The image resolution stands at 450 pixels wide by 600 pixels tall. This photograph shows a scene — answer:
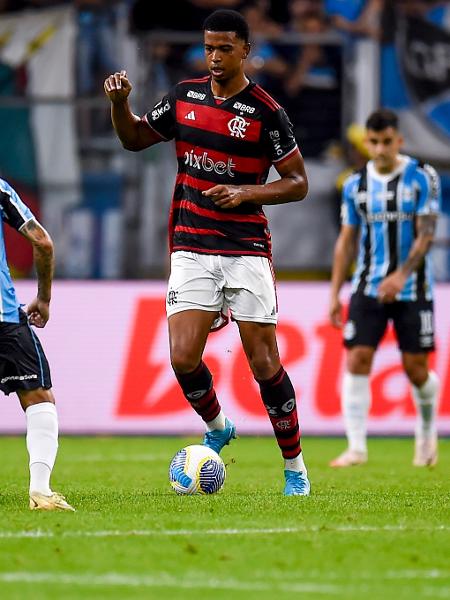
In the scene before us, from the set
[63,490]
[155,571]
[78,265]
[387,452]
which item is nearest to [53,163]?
[78,265]

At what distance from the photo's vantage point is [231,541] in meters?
5.75

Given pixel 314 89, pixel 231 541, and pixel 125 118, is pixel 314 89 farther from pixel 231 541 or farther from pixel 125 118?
pixel 231 541

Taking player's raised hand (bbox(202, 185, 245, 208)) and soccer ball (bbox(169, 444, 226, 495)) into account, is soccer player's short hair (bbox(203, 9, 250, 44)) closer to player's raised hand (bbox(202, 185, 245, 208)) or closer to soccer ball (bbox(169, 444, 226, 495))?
player's raised hand (bbox(202, 185, 245, 208))

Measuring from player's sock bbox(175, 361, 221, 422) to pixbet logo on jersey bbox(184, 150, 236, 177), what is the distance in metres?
1.08

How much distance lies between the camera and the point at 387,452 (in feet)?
39.3

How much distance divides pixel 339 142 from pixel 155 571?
12317 mm

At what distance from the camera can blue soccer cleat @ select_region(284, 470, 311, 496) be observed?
7.62m

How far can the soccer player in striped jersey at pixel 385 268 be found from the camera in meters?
10.5

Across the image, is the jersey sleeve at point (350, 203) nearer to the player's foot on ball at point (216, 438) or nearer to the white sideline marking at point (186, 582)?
the player's foot on ball at point (216, 438)

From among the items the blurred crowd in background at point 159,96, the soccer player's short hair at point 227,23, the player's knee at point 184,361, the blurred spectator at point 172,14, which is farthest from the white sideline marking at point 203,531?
the blurred spectator at point 172,14

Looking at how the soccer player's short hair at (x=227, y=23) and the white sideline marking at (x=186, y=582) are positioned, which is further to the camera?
the soccer player's short hair at (x=227, y=23)

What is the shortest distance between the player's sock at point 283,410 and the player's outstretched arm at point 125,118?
1483mm

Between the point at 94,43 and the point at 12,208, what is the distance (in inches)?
413

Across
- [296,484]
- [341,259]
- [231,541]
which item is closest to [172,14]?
[341,259]
